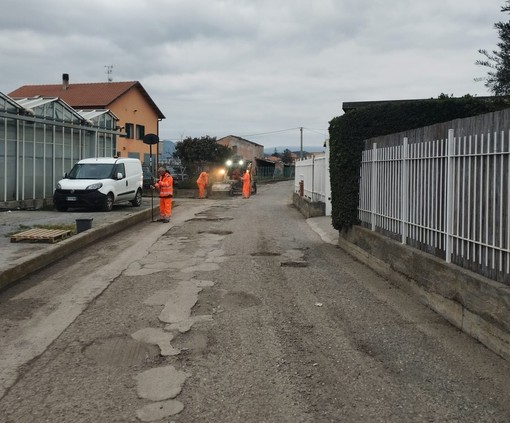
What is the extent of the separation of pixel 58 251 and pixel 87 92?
124 feet

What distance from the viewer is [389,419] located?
139 inches

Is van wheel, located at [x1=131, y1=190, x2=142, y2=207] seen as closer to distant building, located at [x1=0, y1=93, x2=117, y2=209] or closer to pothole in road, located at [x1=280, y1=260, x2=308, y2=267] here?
distant building, located at [x1=0, y1=93, x2=117, y2=209]

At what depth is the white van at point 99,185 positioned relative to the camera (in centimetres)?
1802

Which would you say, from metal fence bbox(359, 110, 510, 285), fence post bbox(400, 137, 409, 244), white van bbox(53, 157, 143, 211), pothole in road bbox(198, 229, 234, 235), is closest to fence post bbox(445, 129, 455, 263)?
metal fence bbox(359, 110, 510, 285)

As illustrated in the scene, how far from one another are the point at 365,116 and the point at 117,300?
5639mm

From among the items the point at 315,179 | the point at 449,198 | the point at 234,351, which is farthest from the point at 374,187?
the point at 315,179

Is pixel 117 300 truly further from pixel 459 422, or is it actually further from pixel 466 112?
pixel 466 112

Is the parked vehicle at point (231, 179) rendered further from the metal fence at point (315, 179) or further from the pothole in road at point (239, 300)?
the pothole in road at point (239, 300)

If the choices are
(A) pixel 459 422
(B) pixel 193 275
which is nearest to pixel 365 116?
(B) pixel 193 275

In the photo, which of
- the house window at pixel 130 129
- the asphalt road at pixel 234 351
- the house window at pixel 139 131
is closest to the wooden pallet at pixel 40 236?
the asphalt road at pixel 234 351

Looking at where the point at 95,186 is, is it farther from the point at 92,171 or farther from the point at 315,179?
the point at 315,179

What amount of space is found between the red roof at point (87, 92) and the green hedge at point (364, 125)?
33429 mm

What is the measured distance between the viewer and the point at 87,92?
44656 mm

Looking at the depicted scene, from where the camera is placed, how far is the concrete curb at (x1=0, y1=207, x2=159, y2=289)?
25.7 feet
